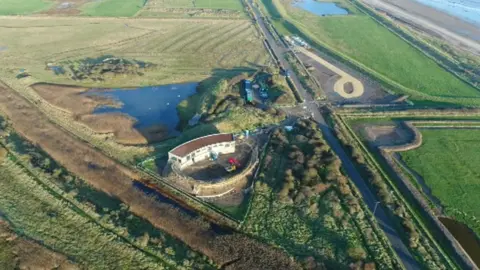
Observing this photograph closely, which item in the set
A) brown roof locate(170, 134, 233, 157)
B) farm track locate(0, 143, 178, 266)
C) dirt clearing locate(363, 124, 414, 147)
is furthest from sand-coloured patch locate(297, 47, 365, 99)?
farm track locate(0, 143, 178, 266)

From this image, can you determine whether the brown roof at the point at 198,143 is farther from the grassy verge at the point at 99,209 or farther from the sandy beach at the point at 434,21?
the sandy beach at the point at 434,21

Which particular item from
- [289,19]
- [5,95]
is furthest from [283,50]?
[5,95]

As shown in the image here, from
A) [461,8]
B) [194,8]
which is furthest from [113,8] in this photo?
[461,8]

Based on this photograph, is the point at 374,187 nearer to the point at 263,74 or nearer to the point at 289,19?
the point at 263,74

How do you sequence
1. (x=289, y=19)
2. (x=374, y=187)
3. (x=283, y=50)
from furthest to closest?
1. (x=289, y=19)
2. (x=283, y=50)
3. (x=374, y=187)

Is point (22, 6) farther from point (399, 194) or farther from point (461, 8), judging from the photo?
point (461, 8)

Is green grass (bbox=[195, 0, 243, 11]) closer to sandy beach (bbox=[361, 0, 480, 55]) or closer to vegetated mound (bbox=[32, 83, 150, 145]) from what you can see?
sandy beach (bbox=[361, 0, 480, 55])
